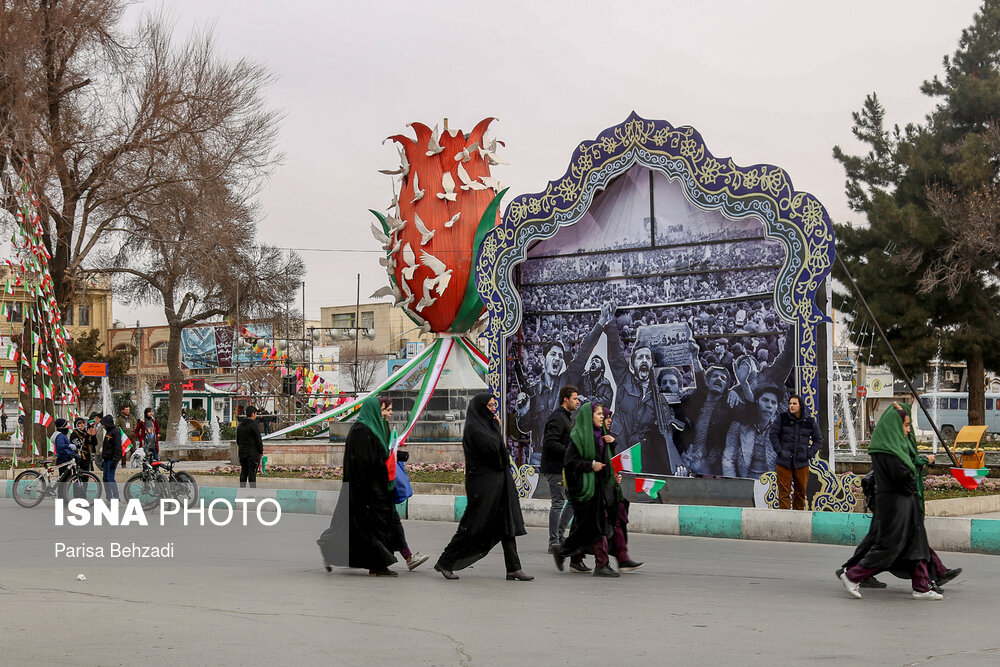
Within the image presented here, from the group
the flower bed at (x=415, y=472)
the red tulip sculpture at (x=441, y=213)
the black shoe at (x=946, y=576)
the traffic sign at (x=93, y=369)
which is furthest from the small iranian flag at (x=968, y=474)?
the traffic sign at (x=93, y=369)

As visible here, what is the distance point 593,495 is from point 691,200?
22.3 feet

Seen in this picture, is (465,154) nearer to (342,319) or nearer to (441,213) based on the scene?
(441,213)

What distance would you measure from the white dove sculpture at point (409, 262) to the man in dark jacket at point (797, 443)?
13.4 m

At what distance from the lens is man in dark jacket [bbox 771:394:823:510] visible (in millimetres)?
14633

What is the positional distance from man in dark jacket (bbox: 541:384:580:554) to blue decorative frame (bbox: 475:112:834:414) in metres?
4.16

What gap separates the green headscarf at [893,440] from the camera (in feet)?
30.0

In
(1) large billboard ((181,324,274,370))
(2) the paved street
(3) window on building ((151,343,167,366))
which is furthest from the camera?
(3) window on building ((151,343,167,366))

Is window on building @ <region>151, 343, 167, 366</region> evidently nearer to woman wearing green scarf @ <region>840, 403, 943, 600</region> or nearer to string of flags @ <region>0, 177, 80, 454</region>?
string of flags @ <region>0, 177, 80, 454</region>

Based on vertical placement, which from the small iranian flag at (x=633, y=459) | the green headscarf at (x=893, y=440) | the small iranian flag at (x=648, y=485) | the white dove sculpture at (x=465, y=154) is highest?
the white dove sculpture at (x=465, y=154)

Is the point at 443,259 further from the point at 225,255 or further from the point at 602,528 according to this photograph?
the point at 602,528

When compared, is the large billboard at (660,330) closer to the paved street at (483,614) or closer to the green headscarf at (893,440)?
the paved street at (483,614)

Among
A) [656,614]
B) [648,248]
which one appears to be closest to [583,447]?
[656,614]

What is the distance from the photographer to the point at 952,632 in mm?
7551

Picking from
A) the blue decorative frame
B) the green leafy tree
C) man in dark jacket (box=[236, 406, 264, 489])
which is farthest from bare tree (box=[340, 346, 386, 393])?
the blue decorative frame
